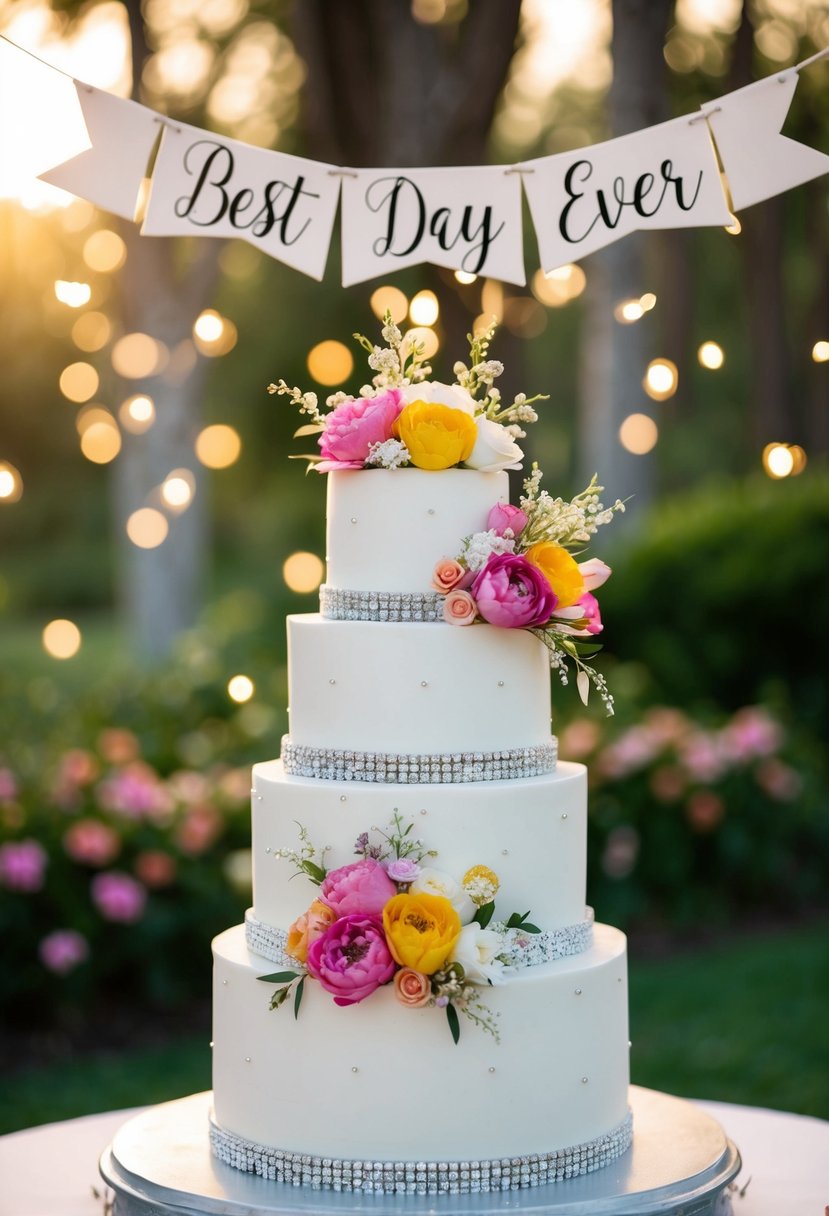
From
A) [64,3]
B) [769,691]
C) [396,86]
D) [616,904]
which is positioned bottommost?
[616,904]

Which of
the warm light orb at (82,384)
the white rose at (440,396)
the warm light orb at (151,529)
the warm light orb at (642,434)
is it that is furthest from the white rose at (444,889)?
the warm light orb at (151,529)

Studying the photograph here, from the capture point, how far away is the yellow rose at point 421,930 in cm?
306

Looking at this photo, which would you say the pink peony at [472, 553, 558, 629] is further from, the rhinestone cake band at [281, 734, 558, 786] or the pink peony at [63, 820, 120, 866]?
the pink peony at [63, 820, 120, 866]

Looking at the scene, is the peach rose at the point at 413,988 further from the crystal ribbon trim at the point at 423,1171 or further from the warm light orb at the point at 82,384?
the warm light orb at the point at 82,384

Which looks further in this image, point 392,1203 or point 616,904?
point 616,904

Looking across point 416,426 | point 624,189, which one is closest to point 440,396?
point 416,426

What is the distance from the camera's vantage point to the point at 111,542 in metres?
29.6

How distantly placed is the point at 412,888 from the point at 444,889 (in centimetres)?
7

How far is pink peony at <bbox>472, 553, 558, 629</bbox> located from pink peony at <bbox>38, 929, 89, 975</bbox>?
10.2ft

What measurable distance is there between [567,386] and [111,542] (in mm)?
9247

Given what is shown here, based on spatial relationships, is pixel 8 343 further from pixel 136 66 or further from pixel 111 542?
pixel 136 66

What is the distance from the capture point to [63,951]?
18.7 ft

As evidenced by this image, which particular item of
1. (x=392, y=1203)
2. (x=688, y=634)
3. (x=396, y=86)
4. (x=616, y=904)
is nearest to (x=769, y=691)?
(x=688, y=634)

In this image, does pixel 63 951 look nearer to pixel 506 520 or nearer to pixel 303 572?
pixel 303 572
